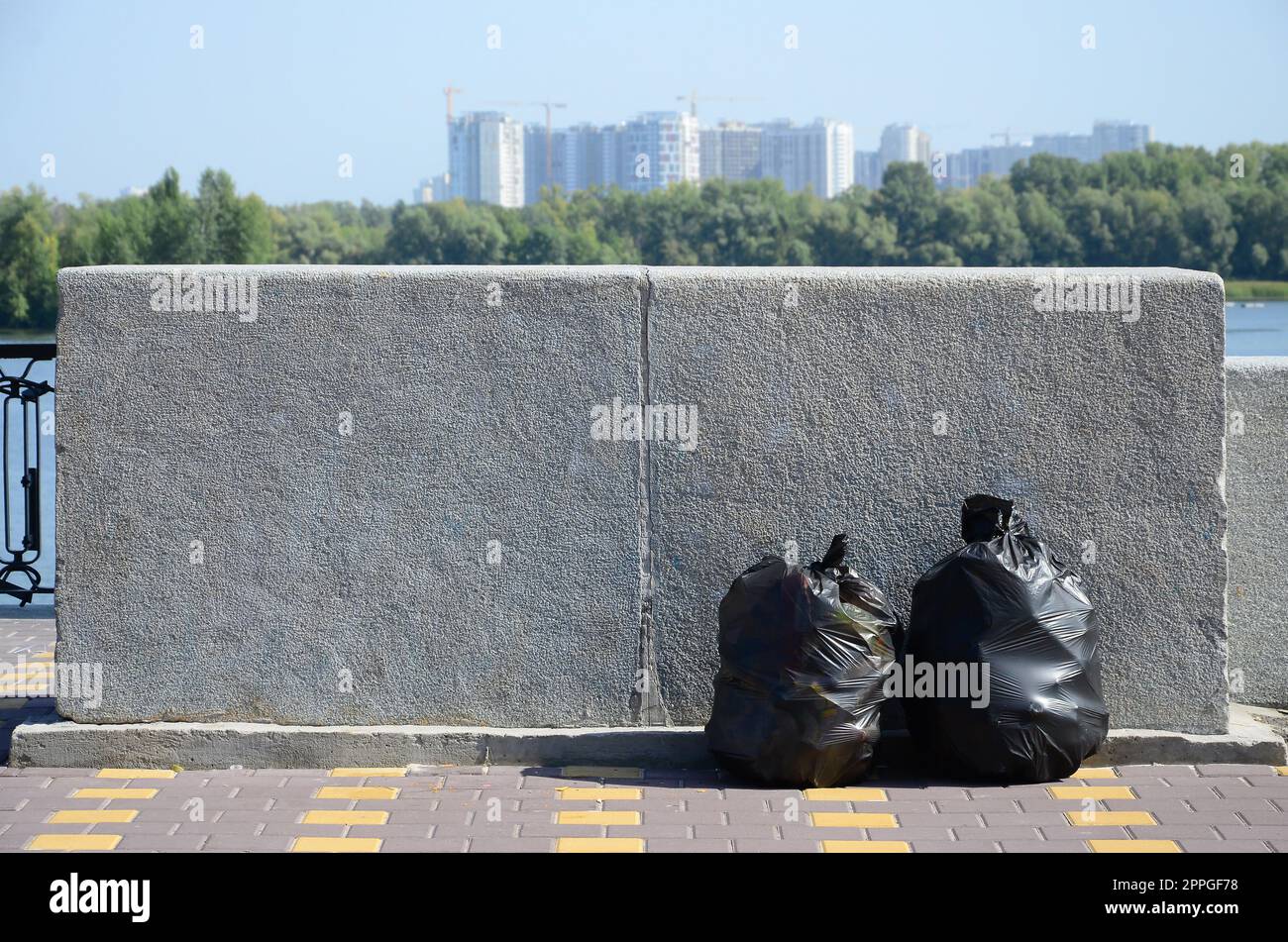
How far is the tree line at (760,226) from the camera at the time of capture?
4416cm

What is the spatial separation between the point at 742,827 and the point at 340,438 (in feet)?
5.88

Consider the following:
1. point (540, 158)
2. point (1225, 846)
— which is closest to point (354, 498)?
point (1225, 846)

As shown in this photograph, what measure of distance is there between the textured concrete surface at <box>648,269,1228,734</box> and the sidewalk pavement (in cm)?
42

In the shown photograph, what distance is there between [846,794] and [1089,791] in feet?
2.45

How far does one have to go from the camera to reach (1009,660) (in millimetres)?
4027

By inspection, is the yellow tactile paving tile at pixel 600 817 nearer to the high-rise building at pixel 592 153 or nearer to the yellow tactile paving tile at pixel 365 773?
the yellow tactile paving tile at pixel 365 773

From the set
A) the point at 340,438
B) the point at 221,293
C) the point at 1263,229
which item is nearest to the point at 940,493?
the point at 340,438

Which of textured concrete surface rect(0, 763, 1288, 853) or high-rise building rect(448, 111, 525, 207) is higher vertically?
high-rise building rect(448, 111, 525, 207)

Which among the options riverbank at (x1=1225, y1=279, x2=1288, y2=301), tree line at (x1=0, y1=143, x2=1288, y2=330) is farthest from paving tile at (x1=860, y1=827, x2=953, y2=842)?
riverbank at (x1=1225, y1=279, x2=1288, y2=301)

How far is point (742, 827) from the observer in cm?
373

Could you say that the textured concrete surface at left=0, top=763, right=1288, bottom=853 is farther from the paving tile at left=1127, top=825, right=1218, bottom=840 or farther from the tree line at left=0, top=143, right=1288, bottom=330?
the tree line at left=0, top=143, right=1288, bottom=330

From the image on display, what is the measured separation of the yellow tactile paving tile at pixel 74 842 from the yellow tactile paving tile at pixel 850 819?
76.9 inches

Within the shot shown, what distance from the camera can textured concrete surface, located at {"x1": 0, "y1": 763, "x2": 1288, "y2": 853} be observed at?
3.59 m

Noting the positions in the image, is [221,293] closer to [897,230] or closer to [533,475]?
[533,475]
